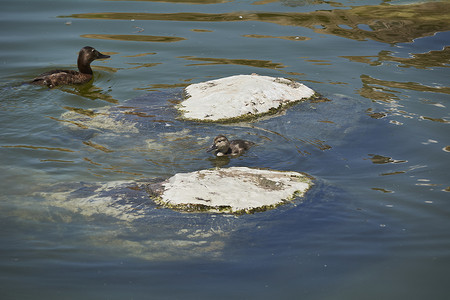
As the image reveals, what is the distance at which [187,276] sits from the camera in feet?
17.7

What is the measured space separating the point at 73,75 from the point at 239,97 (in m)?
3.77

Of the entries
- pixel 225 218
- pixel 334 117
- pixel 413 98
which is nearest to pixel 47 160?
pixel 225 218

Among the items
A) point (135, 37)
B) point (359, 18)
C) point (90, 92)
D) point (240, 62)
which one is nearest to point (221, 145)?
point (90, 92)

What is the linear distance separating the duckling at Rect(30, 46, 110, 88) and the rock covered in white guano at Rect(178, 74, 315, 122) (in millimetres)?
2471

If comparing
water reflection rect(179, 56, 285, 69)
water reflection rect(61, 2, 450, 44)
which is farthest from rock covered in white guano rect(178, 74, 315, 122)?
water reflection rect(61, 2, 450, 44)

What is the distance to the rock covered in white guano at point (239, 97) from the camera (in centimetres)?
951

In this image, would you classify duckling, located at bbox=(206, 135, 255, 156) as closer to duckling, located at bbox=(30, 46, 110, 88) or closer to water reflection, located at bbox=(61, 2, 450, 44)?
duckling, located at bbox=(30, 46, 110, 88)

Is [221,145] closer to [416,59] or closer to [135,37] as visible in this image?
[416,59]

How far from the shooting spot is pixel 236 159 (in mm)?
8133

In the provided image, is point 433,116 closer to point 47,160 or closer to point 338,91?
point 338,91

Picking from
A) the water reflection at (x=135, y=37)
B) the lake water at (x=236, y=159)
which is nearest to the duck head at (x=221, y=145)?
the lake water at (x=236, y=159)

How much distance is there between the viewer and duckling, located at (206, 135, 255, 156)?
811 cm

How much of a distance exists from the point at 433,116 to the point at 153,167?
4877 mm

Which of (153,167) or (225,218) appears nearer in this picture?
(225,218)
